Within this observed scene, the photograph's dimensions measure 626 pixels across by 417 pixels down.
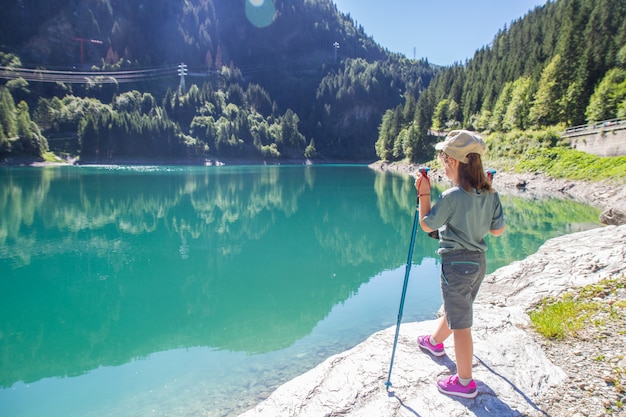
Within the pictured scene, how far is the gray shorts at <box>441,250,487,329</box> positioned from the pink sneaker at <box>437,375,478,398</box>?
0.59 m

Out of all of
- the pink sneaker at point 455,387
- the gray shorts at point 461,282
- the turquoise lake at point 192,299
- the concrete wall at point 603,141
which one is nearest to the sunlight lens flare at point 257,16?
the concrete wall at point 603,141

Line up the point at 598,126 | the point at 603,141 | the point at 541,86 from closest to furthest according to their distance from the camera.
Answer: the point at 603,141 < the point at 598,126 < the point at 541,86

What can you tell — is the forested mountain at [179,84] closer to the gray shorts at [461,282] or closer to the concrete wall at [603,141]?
the concrete wall at [603,141]

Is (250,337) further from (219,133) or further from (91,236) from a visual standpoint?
(219,133)

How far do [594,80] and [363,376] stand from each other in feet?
186

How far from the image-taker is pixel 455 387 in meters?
3.81

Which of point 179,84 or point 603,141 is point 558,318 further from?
point 179,84

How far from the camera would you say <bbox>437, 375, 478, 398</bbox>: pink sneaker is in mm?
3762

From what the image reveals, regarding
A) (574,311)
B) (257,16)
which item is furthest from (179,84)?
(574,311)

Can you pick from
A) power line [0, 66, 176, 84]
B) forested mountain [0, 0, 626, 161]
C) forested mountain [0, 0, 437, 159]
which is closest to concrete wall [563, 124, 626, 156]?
forested mountain [0, 0, 626, 161]

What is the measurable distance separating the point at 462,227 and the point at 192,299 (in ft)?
30.0

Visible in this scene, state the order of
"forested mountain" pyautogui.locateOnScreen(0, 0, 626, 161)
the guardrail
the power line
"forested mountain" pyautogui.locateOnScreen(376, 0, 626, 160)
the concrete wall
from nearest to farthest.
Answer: the concrete wall, the guardrail, "forested mountain" pyautogui.locateOnScreen(376, 0, 626, 160), "forested mountain" pyautogui.locateOnScreen(0, 0, 626, 161), the power line

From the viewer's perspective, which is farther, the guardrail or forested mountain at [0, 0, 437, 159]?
forested mountain at [0, 0, 437, 159]

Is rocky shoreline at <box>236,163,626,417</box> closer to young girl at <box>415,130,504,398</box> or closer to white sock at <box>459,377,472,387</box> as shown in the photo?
white sock at <box>459,377,472,387</box>
